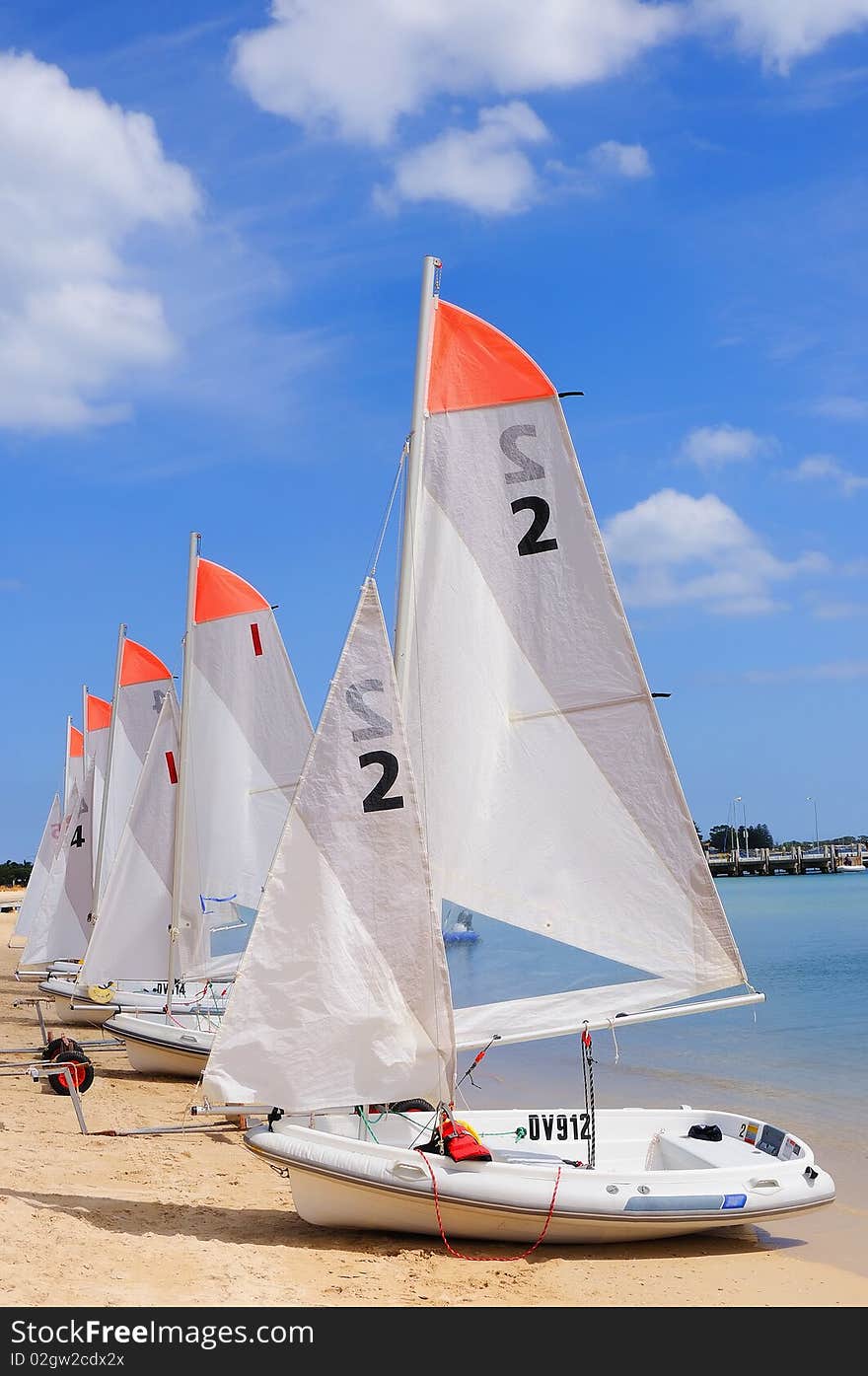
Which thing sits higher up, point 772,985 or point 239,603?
point 239,603

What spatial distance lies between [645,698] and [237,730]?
10033 millimetres

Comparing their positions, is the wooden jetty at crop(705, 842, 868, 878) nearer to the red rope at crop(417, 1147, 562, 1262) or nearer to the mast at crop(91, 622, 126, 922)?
the mast at crop(91, 622, 126, 922)

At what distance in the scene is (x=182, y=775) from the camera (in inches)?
701

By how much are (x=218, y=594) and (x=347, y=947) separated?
10.6 m

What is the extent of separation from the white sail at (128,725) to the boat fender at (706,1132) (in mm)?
15729

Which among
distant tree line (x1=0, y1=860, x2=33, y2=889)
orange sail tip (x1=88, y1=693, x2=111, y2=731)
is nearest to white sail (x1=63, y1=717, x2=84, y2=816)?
orange sail tip (x1=88, y1=693, x2=111, y2=731)

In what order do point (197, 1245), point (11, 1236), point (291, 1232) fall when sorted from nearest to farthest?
point (11, 1236), point (197, 1245), point (291, 1232)

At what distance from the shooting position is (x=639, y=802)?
31.8 feet

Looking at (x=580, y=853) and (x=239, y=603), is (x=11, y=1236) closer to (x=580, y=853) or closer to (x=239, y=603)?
(x=580, y=853)

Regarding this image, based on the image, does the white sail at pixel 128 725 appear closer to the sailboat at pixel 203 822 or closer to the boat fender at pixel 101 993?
the boat fender at pixel 101 993

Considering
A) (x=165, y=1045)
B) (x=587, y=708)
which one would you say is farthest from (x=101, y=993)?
(x=587, y=708)

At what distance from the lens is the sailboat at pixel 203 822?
17.5m

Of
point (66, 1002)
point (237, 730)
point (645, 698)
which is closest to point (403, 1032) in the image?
point (645, 698)

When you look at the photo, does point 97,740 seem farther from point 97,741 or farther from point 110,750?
point 110,750
